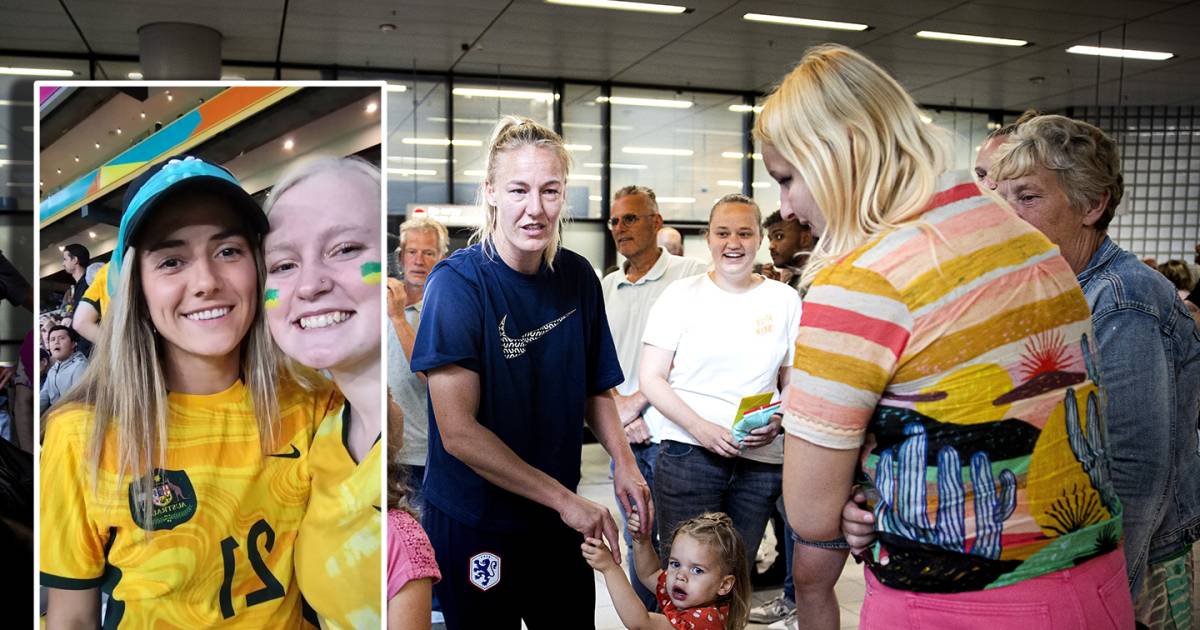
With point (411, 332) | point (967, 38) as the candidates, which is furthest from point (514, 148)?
point (967, 38)

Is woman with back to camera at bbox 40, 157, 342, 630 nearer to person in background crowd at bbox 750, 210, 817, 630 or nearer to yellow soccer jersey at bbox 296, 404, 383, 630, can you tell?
yellow soccer jersey at bbox 296, 404, 383, 630

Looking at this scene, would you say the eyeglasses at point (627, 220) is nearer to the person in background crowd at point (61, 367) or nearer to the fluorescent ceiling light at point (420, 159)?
the person in background crowd at point (61, 367)

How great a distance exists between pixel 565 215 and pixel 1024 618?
3.74 feet

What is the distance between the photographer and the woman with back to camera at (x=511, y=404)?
170cm

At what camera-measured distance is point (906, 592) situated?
1149mm

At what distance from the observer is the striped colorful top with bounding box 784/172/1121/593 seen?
3.53ft

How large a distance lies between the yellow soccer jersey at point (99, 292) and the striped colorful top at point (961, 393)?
949mm

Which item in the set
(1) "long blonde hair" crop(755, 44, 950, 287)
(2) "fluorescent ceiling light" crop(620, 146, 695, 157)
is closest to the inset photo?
(1) "long blonde hair" crop(755, 44, 950, 287)

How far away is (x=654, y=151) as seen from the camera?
33.4 ft

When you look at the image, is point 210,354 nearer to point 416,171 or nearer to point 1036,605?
point 1036,605

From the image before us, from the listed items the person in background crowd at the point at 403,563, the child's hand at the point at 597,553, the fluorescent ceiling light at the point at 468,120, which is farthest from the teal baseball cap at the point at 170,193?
the fluorescent ceiling light at the point at 468,120

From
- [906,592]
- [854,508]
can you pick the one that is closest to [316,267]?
[854,508]

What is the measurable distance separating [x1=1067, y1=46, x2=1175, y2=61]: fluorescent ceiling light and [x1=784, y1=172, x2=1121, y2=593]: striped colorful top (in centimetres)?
887

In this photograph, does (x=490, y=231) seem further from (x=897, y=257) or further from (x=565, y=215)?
(x=897, y=257)
